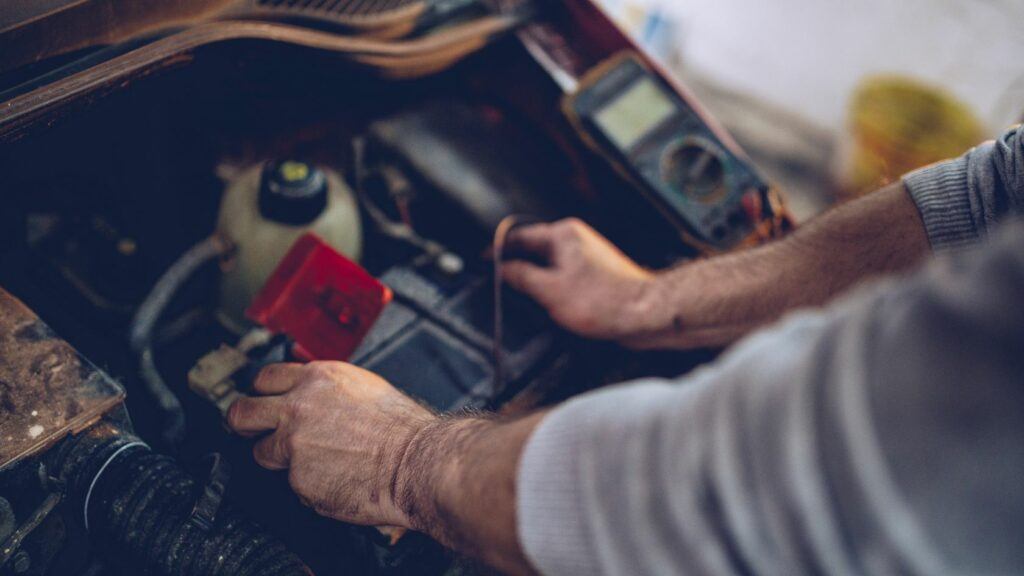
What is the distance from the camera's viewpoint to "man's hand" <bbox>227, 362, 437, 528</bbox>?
0.59 meters

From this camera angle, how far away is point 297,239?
→ 86cm

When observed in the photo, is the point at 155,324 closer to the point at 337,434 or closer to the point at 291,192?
the point at 291,192

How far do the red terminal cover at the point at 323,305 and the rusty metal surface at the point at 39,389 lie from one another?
180 mm

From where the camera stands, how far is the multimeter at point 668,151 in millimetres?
1048

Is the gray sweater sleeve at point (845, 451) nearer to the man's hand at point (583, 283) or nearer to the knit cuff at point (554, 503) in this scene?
the knit cuff at point (554, 503)

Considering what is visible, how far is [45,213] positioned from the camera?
942 mm

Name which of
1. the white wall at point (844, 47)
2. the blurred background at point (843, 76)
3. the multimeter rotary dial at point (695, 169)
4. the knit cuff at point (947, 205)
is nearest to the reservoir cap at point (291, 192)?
the multimeter rotary dial at point (695, 169)

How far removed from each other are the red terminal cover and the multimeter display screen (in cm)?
48

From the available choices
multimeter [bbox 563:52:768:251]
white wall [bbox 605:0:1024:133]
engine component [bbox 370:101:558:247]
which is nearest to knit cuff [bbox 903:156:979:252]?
multimeter [bbox 563:52:768:251]

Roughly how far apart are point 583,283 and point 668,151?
11.5 inches

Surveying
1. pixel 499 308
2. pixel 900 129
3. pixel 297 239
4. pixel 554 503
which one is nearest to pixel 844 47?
pixel 900 129

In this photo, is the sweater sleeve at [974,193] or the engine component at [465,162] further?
the engine component at [465,162]

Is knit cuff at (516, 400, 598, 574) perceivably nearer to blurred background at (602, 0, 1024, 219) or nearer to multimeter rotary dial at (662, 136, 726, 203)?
multimeter rotary dial at (662, 136, 726, 203)

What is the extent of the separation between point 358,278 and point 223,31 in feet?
0.94
